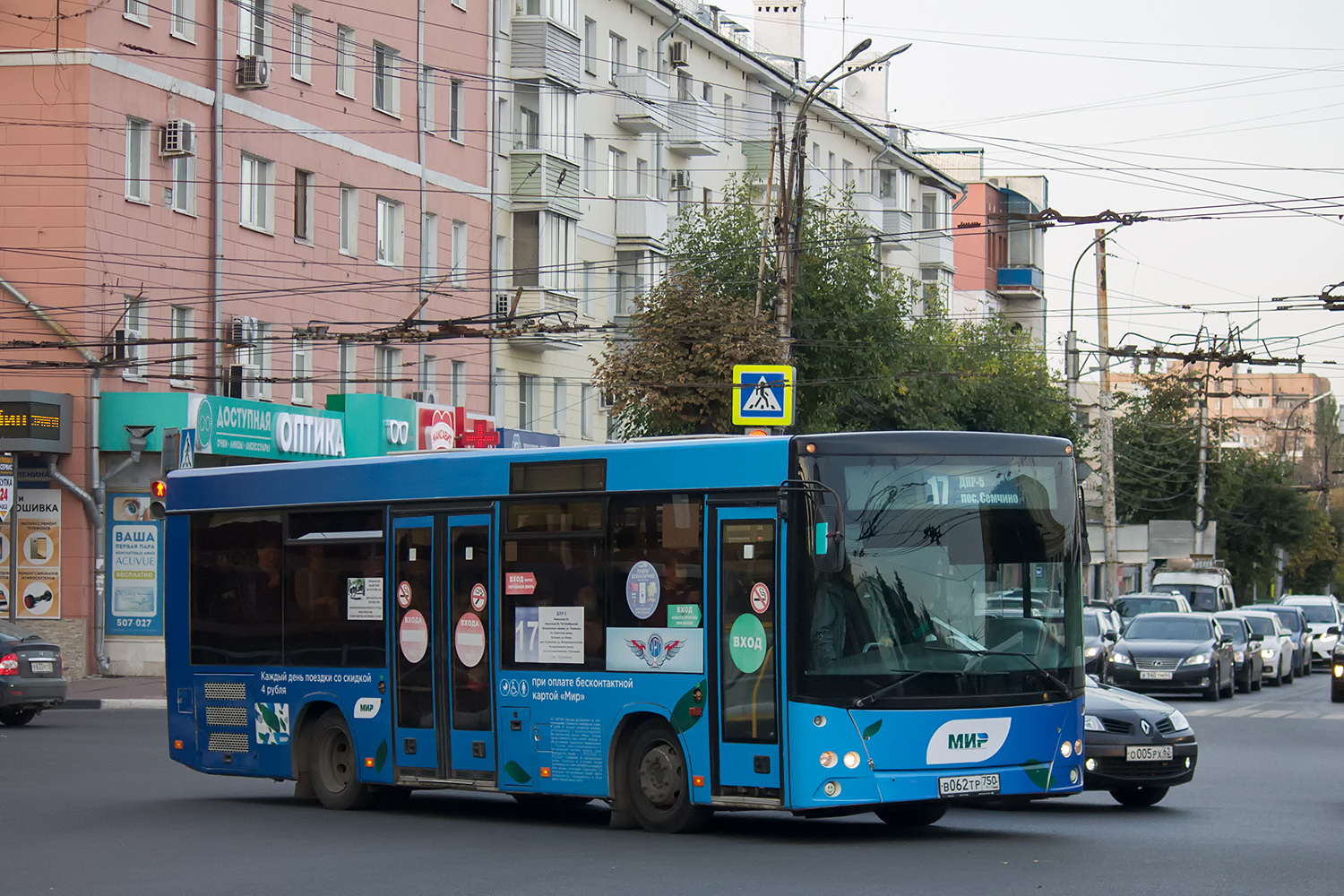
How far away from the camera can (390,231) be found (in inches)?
1614

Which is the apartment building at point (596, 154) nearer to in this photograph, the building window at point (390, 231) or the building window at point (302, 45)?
the building window at point (390, 231)

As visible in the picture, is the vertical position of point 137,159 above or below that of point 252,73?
below

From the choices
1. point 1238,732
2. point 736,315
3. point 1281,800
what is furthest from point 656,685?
point 736,315

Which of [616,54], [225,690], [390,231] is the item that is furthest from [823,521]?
[616,54]

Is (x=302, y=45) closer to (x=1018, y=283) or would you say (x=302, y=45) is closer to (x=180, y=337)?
(x=180, y=337)

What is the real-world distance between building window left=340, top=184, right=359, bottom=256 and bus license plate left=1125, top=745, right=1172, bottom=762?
26400 millimetres

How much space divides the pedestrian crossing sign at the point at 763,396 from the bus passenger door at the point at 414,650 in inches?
379

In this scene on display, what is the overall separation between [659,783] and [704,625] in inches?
49.0

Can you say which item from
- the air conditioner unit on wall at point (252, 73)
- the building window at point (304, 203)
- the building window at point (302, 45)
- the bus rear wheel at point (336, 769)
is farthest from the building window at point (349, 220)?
the bus rear wheel at point (336, 769)

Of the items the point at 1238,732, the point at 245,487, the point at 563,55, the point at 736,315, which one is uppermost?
the point at 563,55

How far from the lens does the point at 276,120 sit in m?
36.2

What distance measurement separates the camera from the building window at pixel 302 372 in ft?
120

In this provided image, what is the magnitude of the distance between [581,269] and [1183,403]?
3961 centimetres

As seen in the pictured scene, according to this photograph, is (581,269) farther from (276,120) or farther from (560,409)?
(276,120)
